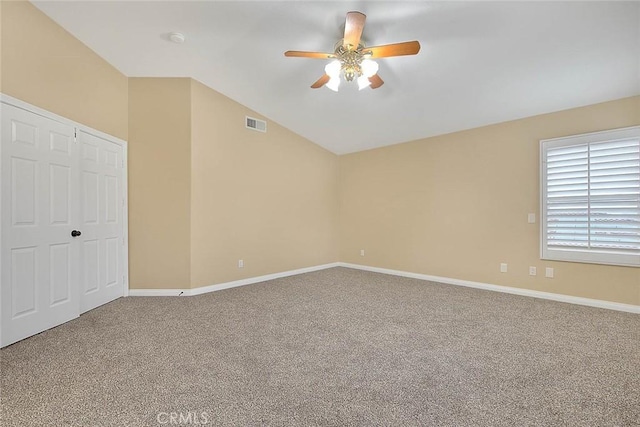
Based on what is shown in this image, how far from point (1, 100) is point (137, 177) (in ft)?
5.34

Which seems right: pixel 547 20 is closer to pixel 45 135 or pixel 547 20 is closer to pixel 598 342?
pixel 598 342

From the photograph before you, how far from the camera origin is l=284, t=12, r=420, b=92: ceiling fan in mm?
2318

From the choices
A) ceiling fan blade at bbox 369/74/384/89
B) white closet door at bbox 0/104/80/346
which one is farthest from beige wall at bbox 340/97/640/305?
white closet door at bbox 0/104/80/346

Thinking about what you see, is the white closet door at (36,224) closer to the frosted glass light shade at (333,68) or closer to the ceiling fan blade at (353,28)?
the frosted glass light shade at (333,68)

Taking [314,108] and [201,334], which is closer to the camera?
[201,334]

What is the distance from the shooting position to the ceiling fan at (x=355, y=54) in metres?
2.32

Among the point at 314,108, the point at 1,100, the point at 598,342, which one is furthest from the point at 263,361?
A: the point at 314,108

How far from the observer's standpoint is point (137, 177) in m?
3.99

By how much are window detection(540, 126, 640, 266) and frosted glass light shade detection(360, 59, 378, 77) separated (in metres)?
2.80

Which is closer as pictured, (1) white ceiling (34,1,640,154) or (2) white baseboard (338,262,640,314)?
(1) white ceiling (34,1,640,154)

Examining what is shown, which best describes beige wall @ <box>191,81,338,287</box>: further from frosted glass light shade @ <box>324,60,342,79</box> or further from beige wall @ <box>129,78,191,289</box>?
frosted glass light shade @ <box>324,60,342,79</box>

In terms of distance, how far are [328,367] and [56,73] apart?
3.92m

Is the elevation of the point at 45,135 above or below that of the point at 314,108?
below

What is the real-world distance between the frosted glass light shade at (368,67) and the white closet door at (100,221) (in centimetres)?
323
